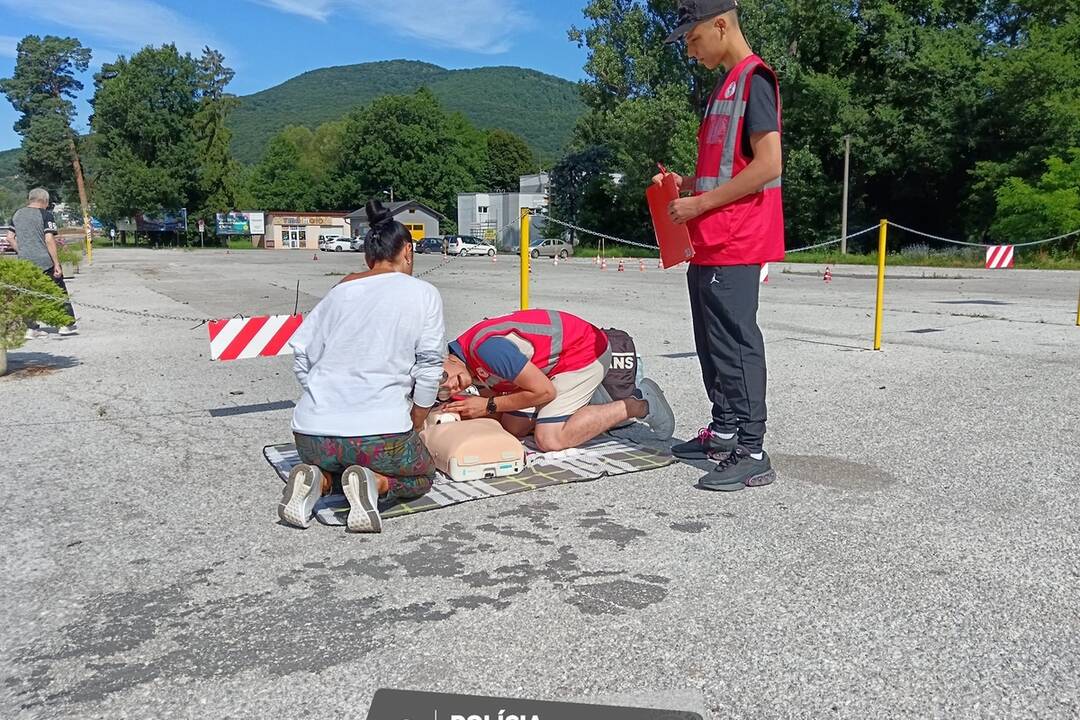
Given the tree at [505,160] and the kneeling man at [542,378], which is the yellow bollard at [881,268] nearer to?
the kneeling man at [542,378]

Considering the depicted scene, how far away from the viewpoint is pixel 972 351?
9.11 meters

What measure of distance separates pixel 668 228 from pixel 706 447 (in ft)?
4.14

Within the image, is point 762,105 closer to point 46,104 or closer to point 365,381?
point 365,381

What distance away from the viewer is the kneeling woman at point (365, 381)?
3.81 m

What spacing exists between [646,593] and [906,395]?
4.53 metres

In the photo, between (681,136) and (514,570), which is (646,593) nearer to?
(514,570)

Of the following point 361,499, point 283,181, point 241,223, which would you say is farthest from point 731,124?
point 283,181

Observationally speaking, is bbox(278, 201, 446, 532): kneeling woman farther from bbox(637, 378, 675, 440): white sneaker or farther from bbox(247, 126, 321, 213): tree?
bbox(247, 126, 321, 213): tree

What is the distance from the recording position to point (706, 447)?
485cm

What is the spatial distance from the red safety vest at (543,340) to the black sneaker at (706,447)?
76cm

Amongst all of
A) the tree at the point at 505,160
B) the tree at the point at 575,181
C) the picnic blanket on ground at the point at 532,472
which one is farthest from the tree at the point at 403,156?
the picnic blanket on ground at the point at 532,472

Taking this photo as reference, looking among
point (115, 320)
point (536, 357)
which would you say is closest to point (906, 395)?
point (536, 357)

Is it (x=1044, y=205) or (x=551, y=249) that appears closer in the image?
(x=1044, y=205)

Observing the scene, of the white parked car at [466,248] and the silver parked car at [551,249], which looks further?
the white parked car at [466,248]
